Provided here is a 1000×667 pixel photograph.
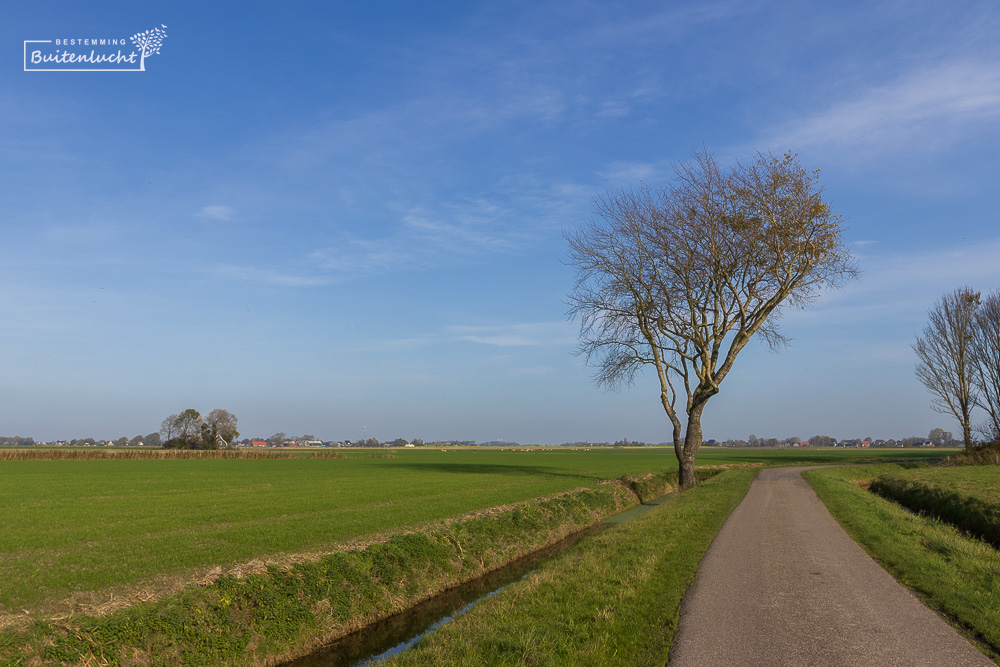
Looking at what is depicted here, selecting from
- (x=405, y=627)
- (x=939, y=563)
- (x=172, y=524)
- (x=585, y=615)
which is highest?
(x=939, y=563)

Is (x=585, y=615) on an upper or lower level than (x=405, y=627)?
upper

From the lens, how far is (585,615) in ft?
34.7

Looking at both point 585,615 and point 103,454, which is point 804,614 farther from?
point 103,454

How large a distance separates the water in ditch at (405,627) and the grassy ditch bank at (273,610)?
9.2 inches

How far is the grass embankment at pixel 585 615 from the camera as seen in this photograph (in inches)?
348

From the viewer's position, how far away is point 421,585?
1606 cm

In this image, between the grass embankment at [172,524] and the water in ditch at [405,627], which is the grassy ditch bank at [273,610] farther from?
the grass embankment at [172,524]

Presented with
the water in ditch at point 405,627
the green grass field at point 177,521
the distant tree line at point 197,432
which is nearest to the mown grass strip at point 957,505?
the water in ditch at point 405,627

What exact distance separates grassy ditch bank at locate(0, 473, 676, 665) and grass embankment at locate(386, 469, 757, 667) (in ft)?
10.2

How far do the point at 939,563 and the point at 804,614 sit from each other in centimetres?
642

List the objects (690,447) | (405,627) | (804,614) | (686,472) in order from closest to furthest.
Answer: (804,614), (405,627), (690,447), (686,472)

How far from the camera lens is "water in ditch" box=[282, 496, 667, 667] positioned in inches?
468

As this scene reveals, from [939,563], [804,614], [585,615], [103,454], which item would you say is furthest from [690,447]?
[103,454]

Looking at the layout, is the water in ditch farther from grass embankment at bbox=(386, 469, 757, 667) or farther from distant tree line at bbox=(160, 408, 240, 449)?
distant tree line at bbox=(160, 408, 240, 449)
